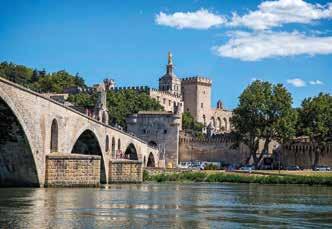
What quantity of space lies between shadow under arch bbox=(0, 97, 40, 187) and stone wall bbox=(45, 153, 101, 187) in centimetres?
143

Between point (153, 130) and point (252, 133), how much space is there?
1982cm

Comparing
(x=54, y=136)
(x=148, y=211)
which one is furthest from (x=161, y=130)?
(x=148, y=211)

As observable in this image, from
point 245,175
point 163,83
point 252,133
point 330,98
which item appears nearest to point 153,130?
point 252,133

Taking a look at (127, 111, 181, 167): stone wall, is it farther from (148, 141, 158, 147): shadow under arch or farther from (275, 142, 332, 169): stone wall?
(275, 142, 332, 169): stone wall

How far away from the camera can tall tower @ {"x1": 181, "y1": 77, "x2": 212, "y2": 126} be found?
518 ft

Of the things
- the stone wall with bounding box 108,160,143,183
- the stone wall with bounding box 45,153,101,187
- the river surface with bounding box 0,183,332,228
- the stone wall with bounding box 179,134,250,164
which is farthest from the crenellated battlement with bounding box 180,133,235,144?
the river surface with bounding box 0,183,332,228

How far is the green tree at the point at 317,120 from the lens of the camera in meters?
101

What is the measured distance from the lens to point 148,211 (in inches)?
1289

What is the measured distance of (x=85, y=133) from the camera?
63.2 metres

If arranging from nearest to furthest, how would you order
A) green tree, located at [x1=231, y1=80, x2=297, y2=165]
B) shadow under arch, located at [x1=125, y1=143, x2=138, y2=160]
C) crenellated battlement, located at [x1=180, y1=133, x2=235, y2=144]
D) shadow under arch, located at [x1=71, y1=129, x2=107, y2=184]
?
shadow under arch, located at [x1=71, y1=129, x2=107, y2=184] → shadow under arch, located at [x1=125, y1=143, x2=138, y2=160] → green tree, located at [x1=231, y1=80, x2=297, y2=165] → crenellated battlement, located at [x1=180, y1=133, x2=235, y2=144]

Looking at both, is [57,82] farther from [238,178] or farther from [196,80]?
[238,178]

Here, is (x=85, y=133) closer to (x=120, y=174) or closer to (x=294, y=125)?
(x=120, y=174)

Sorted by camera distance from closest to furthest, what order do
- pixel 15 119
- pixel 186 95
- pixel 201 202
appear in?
pixel 201 202, pixel 15 119, pixel 186 95

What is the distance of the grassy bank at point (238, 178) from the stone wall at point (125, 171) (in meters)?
10.9
